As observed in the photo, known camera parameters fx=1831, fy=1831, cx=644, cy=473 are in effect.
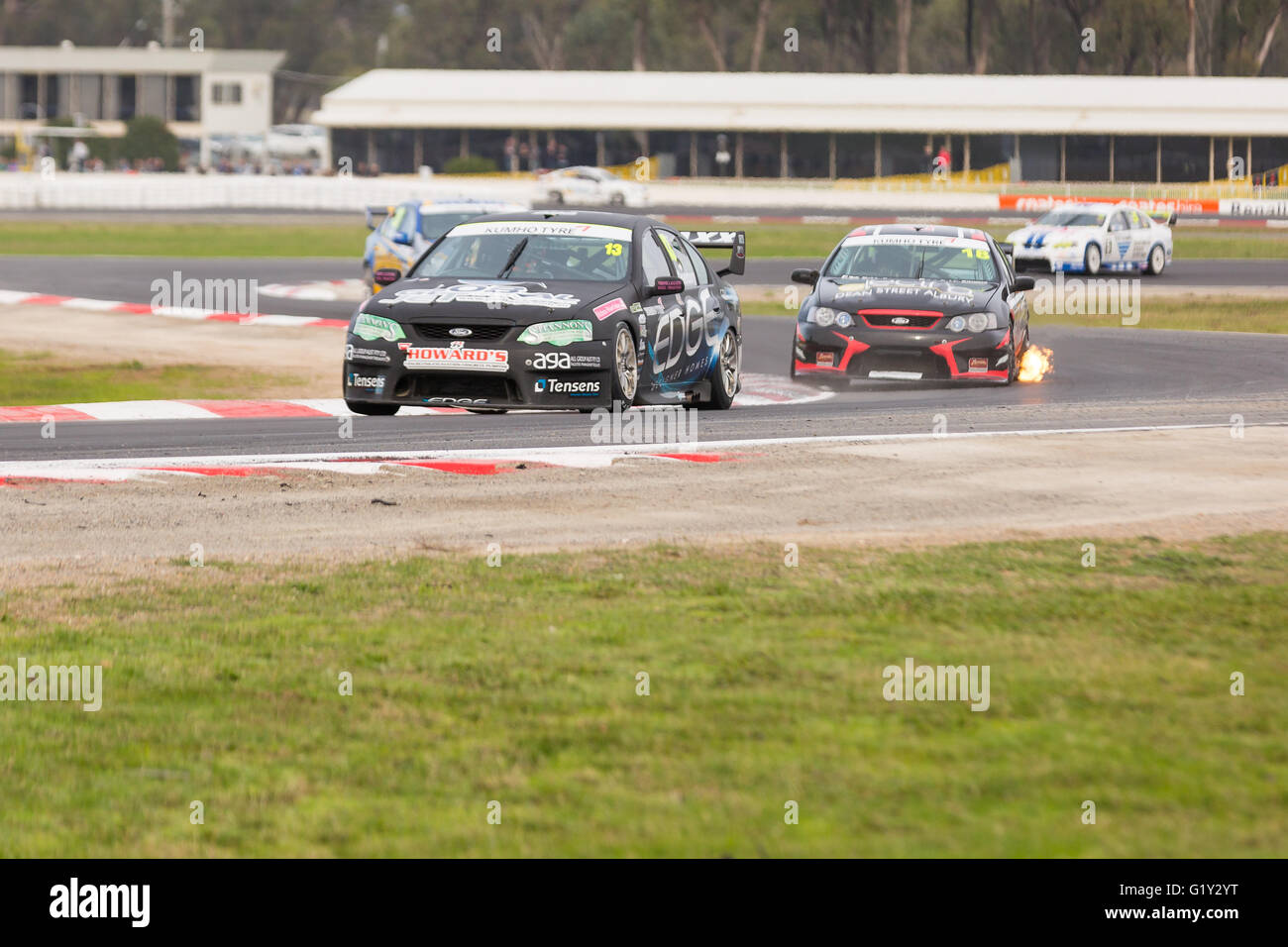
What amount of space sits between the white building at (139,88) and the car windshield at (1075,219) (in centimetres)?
7729

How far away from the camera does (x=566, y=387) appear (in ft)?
39.7

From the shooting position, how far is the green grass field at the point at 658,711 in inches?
181

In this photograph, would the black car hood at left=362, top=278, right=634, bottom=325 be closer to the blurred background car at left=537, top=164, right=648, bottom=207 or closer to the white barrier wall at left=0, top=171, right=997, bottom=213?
the white barrier wall at left=0, top=171, right=997, bottom=213

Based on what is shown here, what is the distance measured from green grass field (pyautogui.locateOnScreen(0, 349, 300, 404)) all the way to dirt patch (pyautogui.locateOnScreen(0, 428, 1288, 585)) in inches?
252

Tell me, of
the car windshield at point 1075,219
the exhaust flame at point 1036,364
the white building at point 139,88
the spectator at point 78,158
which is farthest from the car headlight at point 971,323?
the white building at point 139,88

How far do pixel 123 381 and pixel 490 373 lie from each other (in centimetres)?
663

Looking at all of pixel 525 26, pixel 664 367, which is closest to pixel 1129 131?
pixel 525 26

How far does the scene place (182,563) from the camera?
7.96 meters

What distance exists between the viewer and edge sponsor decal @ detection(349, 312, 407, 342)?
12.2 m

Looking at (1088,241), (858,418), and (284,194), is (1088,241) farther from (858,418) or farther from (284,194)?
(284,194)

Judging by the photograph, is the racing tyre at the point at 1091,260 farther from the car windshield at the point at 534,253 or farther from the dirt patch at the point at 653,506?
the dirt patch at the point at 653,506

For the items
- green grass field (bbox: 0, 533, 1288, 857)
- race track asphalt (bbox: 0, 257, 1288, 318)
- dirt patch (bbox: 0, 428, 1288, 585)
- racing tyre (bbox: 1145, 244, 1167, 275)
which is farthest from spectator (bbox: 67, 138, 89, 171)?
green grass field (bbox: 0, 533, 1288, 857)

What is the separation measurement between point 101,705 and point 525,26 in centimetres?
10784
